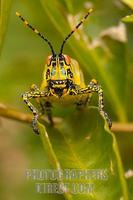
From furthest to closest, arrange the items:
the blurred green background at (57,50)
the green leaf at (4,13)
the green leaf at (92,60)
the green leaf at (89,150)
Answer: the blurred green background at (57,50) < the green leaf at (92,60) < the green leaf at (4,13) < the green leaf at (89,150)

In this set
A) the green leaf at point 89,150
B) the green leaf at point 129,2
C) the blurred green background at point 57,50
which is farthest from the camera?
the blurred green background at point 57,50

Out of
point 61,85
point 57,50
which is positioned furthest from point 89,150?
point 57,50

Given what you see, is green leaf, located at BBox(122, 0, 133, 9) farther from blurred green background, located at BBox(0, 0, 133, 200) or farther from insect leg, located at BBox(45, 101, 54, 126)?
insect leg, located at BBox(45, 101, 54, 126)

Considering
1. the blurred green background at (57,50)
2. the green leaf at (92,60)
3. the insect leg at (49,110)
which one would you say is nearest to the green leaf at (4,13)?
the blurred green background at (57,50)

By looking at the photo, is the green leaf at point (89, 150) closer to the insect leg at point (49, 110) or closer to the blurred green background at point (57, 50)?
the insect leg at point (49, 110)

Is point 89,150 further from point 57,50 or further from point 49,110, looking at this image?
point 57,50

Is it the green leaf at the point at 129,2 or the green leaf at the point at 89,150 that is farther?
the green leaf at the point at 129,2

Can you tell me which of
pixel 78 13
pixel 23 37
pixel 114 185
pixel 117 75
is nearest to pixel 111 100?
pixel 117 75

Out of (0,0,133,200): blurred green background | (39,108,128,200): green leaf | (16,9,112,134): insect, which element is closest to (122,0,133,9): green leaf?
(0,0,133,200): blurred green background
